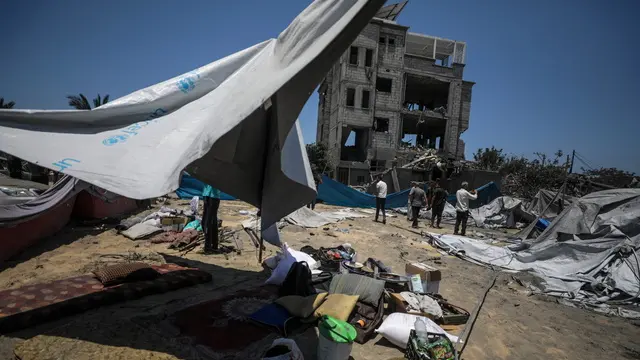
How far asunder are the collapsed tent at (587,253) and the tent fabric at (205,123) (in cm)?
541

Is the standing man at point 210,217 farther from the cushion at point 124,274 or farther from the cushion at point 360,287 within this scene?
the cushion at point 360,287

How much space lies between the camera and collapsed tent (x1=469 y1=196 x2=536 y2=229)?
459 inches

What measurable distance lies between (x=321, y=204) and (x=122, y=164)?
12.3m

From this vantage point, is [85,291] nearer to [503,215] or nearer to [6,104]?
[503,215]

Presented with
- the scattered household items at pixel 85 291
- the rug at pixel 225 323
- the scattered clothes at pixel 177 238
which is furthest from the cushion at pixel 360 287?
the scattered clothes at pixel 177 238

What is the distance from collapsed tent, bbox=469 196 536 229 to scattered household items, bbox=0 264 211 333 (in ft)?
38.6

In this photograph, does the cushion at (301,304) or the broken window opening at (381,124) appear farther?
the broken window opening at (381,124)

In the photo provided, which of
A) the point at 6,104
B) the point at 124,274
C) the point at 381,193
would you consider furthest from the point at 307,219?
the point at 6,104

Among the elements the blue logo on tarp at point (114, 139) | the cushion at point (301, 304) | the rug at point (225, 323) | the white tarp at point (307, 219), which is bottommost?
the white tarp at point (307, 219)

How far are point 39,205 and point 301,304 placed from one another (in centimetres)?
499

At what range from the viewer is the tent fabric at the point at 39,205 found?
4059mm

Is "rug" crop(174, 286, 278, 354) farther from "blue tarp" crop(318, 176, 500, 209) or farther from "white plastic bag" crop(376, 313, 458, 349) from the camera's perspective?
"blue tarp" crop(318, 176, 500, 209)

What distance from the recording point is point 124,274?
11.3 feet

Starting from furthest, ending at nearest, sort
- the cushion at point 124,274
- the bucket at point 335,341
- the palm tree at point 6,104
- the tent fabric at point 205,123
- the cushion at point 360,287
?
the palm tree at point 6,104
the cushion at point 124,274
the cushion at point 360,287
the bucket at point 335,341
the tent fabric at point 205,123
